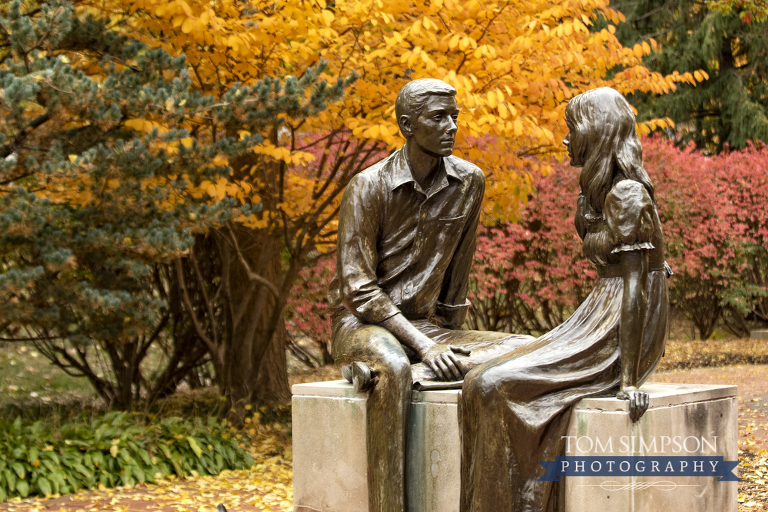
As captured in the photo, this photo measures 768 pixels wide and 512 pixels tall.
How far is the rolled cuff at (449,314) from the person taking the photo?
161 inches

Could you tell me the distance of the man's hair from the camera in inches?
144

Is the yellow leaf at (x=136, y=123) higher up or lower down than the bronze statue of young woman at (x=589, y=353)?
higher up

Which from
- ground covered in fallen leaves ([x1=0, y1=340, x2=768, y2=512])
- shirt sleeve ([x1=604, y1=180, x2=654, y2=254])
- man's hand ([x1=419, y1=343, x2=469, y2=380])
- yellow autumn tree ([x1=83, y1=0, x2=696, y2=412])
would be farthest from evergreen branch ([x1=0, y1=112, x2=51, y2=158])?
shirt sleeve ([x1=604, y1=180, x2=654, y2=254])

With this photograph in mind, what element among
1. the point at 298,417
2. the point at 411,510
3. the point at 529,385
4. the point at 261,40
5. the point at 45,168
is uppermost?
the point at 261,40

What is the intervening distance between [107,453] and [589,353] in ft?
14.5

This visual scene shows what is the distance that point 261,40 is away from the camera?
237 inches

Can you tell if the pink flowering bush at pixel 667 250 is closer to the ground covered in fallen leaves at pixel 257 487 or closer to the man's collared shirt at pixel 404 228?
the ground covered in fallen leaves at pixel 257 487

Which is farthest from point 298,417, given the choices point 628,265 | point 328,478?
point 628,265

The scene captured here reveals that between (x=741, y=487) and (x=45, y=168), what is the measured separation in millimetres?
5088

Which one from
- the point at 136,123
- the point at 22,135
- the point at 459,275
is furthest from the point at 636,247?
the point at 22,135

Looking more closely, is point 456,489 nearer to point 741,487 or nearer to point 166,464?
point 741,487

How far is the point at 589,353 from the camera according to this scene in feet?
10.3

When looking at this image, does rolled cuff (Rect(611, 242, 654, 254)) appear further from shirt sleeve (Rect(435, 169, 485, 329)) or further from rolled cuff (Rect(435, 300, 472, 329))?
rolled cuff (Rect(435, 300, 472, 329))

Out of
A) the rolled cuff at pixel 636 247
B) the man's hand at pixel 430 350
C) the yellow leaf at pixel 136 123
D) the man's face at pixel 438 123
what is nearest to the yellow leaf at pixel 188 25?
the yellow leaf at pixel 136 123
